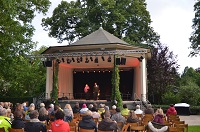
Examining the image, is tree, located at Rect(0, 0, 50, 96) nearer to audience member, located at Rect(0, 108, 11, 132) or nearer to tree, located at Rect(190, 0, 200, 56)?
audience member, located at Rect(0, 108, 11, 132)

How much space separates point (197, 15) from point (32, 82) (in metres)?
18.1

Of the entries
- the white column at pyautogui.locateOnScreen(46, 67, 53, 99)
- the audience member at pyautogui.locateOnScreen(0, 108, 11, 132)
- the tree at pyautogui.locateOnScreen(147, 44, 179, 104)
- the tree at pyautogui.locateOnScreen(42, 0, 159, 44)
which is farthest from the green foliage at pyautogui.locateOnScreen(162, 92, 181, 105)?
the audience member at pyautogui.locateOnScreen(0, 108, 11, 132)

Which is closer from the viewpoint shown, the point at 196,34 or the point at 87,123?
the point at 87,123

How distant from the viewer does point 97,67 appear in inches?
1028

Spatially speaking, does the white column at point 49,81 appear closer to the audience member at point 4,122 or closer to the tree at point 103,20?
the tree at point 103,20

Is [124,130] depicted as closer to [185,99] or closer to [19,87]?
[185,99]

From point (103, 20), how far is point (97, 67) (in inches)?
345

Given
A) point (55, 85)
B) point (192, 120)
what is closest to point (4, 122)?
point (192, 120)

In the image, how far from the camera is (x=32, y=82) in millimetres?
32406

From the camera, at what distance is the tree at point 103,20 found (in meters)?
32.9

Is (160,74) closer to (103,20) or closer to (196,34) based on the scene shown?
(196,34)

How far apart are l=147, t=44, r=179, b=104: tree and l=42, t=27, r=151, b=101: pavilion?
13.7 feet

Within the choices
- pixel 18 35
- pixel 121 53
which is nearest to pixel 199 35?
pixel 121 53

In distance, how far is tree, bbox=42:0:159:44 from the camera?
32.9m
